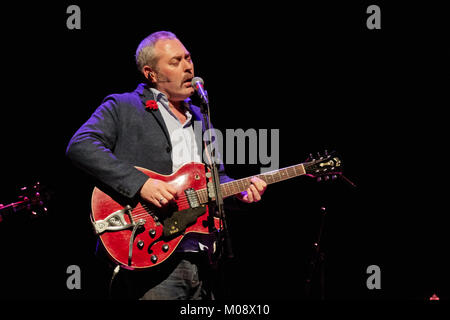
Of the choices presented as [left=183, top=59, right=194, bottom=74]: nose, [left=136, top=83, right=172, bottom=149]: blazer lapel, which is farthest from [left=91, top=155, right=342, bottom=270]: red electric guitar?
[left=183, top=59, right=194, bottom=74]: nose

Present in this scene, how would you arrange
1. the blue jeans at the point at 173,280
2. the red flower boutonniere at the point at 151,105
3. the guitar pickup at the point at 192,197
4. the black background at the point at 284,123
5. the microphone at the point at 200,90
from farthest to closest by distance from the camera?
the black background at the point at 284,123 < the red flower boutonniere at the point at 151,105 < the guitar pickup at the point at 192,197 < the blue jeans at the point at 173,280 < the microphone at the point at 200,90

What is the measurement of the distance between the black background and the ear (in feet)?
3.37

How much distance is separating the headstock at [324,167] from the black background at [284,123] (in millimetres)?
1097

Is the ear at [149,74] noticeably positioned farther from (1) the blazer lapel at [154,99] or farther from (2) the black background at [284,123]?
(2) the black background at [284,123]

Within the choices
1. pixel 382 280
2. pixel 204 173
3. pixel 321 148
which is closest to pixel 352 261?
pixel 382 280

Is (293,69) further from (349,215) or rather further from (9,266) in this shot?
(9,266)

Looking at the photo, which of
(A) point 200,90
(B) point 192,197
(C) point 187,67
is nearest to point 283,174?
(B) point 192,197

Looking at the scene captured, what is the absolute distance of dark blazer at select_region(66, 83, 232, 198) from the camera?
2.07 m

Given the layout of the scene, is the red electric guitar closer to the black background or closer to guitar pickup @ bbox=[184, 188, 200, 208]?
guitar pickup @ bbox=[184, 188, 200, 208]

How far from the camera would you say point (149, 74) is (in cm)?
262

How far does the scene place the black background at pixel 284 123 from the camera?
11.2 feet

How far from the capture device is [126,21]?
3.46 meters

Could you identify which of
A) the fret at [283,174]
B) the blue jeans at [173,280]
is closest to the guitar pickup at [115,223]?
the blue jeans at [173,280]

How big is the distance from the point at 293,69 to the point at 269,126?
0.69 metres
